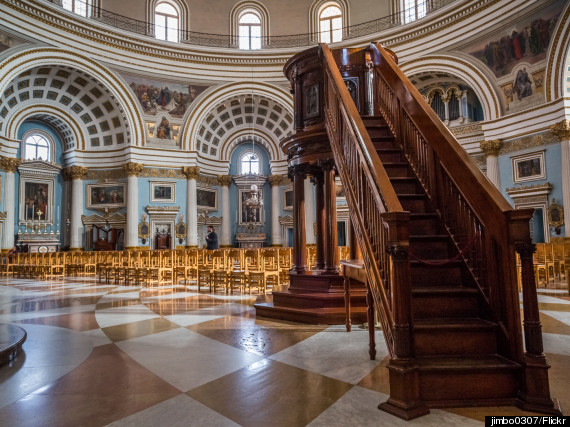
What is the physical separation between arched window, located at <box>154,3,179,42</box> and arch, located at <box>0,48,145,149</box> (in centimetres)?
432

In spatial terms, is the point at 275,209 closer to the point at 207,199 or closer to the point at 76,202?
the point at 207,199

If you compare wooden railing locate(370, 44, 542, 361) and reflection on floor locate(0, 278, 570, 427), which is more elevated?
wooden railing locate(370, 44, 542, 361)

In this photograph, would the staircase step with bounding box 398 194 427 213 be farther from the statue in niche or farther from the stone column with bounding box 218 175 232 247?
the stone column with bounding box 218 175 232 247

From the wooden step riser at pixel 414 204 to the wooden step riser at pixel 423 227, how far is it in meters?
0.24

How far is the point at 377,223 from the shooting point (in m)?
3.33

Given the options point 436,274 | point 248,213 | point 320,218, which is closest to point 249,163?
point 248,213

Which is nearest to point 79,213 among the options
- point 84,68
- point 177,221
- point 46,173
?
point 46,173

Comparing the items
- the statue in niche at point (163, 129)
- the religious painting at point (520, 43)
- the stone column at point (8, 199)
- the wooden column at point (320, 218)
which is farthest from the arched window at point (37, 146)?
the religious painting at point (520, 43)

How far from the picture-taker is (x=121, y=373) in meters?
3.55

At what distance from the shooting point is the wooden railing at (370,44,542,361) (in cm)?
288

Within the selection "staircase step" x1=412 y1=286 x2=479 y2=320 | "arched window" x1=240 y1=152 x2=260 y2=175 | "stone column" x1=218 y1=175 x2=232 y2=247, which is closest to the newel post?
"staircase step" x1=412 y1=286 x2=479 y2=320

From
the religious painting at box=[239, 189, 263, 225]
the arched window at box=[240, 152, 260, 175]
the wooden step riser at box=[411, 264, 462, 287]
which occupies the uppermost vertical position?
the arched window at box=[240, 152, 260, 175]

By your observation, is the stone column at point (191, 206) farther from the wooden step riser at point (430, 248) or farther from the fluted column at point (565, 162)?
the wooden step riser at point (430, 248)

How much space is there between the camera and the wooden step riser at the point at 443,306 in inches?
134
